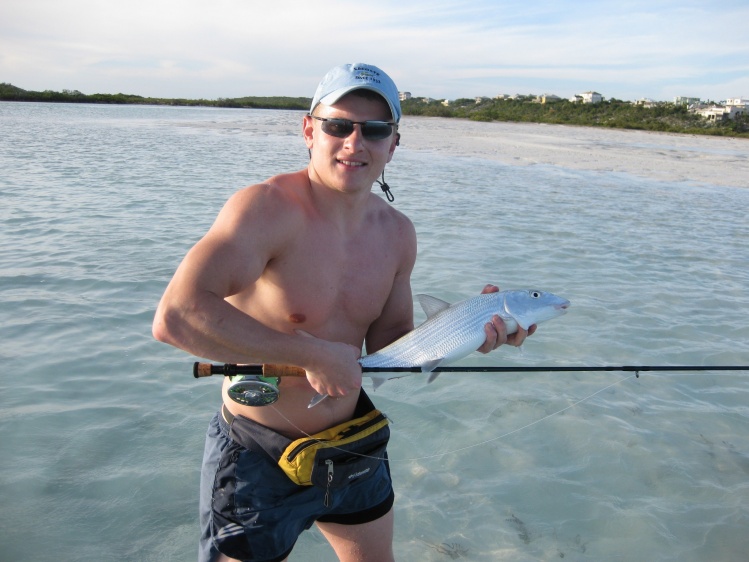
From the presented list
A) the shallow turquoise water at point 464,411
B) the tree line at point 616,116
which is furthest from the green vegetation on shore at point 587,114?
the shallow turquoise water at point 464,411

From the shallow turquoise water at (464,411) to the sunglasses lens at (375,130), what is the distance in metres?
2.38

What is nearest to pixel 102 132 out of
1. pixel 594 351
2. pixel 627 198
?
pixel 627 198

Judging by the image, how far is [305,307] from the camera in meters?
2.66

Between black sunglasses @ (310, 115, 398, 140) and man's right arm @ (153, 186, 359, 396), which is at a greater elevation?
black sunglasses @ (310, 115, 398, 140)

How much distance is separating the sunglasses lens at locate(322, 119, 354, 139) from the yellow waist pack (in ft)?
4.06

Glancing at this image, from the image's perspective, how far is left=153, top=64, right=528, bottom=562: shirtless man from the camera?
2270 millimetres

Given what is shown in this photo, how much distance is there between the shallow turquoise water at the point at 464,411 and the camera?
3807 mm

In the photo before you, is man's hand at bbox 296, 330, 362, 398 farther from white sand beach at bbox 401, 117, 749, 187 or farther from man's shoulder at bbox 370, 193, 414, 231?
white sand beach at bbox 401, 117, 749, 187

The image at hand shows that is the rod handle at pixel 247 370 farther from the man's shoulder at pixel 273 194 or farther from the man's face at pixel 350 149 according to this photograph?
the man's face at pixel 350 149

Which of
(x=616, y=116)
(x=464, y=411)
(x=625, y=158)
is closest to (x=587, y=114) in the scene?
(x=616, y=116)

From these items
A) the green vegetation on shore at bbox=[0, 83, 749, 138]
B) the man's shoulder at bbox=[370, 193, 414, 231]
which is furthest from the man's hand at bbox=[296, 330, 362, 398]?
the green vegetation on shore at bbox=[0, 83, 749, 138]

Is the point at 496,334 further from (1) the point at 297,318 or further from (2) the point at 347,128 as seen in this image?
(2) the point at 347,128

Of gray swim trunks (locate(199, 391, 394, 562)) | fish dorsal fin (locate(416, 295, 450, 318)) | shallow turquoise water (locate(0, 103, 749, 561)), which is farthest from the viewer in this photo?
shallow turquoise water (locate(0, 103, 749, 561))

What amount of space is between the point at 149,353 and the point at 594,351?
4206mm
